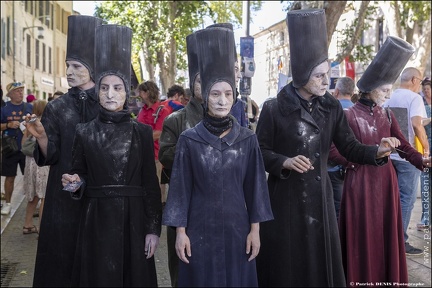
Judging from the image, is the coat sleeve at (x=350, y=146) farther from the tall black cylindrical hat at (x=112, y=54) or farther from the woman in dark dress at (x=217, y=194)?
the tall black cylindrical hat at (x=112, y=54)

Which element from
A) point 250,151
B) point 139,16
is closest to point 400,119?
point 250,151

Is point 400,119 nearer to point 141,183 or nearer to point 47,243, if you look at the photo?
point 141,183

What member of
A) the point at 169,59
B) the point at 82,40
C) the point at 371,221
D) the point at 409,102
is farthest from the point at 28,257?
the point at 169,59

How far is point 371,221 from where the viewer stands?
532 cm

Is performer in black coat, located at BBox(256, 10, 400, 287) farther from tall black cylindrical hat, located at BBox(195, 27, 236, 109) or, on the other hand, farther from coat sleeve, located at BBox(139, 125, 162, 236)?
coat sleeve, located at BBox(139, 125, 162, 236)

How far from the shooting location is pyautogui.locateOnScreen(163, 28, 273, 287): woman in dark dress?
398 centimetres

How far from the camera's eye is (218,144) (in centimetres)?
404

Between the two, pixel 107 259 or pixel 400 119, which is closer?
pixel 107 259

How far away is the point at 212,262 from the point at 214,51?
4.32 feet

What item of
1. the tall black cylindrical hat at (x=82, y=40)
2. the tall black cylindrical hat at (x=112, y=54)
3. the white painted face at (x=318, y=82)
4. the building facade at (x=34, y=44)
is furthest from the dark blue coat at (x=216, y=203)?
the building facade at (x=34, y=44)

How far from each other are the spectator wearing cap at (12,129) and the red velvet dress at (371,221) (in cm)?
647

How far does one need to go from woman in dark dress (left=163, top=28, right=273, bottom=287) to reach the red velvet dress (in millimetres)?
1502

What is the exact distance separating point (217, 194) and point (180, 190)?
0.75ft

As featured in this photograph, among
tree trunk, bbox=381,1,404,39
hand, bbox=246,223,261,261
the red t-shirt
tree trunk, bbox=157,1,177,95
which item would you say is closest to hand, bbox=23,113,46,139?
hand, bbox=246,223,261,261
